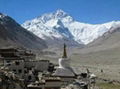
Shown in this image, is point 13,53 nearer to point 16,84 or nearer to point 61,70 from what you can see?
point 61,70

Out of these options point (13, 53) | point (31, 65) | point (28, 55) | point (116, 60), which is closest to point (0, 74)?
point (31, 65)

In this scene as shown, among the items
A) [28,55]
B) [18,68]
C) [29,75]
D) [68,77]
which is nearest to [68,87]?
[68,77]

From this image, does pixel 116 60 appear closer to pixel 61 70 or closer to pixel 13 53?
pixel 13 53

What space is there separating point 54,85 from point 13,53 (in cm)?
3247

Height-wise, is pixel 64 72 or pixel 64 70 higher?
pixel 64 70

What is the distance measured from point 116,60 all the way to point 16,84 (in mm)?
180049

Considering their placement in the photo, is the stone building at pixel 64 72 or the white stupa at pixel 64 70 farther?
the white stupa at pixel 64 70

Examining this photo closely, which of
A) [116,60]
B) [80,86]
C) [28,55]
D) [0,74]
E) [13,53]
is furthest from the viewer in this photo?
[116,60]

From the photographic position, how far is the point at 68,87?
74.8ft

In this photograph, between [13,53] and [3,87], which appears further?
[13,53]

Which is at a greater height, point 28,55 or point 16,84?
point 28,55

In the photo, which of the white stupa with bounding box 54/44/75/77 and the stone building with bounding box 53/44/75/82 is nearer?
the stone building with bounding box 53/44/75/82

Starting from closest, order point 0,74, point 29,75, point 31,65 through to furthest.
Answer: point 0,74 < point 29,75 < point 31,65

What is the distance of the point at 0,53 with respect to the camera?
52719 mm
